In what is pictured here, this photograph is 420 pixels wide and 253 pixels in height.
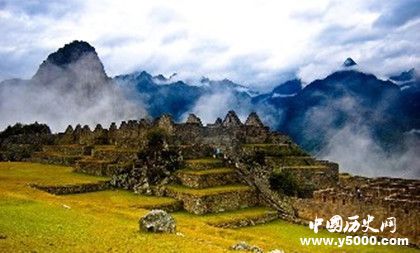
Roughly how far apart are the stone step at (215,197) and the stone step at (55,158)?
22.2 m

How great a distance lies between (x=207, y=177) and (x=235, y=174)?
3.72 meters

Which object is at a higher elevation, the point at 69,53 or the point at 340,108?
the point at 69,53

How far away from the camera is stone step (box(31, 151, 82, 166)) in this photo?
210ft

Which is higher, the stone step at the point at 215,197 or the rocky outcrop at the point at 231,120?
the rocky outcrop at the point at 231,120

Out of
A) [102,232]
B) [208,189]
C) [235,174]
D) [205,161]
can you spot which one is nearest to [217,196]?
[208,189]

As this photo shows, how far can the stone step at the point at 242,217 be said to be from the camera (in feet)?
127

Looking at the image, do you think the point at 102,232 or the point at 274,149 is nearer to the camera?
the point at 102,232

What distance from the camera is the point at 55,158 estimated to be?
217ft

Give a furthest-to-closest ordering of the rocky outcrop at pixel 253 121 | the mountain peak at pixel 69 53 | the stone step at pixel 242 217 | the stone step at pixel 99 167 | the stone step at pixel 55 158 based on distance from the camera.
A: the mountain peak at pixel 69 53 → the rocky outcrop at pixel 253 121 → the stone step at pixel 55 158 → the stone step at pixel 99 167 → the stone step at pixel 242 217

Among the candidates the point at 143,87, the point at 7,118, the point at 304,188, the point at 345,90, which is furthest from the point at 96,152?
the point at 7,118

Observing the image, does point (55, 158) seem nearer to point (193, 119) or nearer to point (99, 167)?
point (99, 167)

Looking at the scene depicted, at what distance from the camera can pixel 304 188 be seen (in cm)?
4866

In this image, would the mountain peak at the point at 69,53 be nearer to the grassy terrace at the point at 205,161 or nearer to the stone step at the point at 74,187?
the grassy terrace at the point at 205,161

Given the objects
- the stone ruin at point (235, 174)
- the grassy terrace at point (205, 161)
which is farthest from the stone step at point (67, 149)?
the grassy terrace at point (205, 161)
